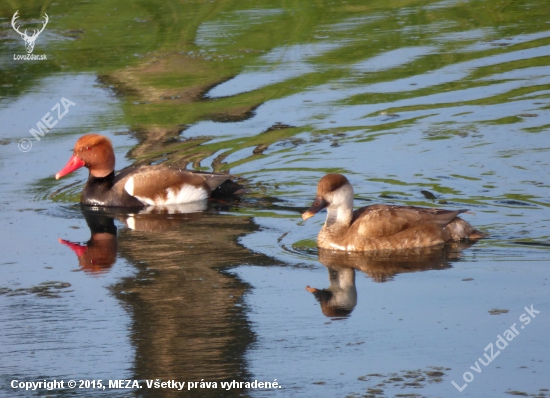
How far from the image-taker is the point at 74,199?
38.3 ft

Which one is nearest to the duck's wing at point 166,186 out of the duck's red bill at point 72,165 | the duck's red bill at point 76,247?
the duck's red bill at point 72,165

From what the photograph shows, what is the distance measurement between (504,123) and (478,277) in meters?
5.22

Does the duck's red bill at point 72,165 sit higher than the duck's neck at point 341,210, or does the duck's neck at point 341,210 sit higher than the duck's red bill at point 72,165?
the duck's neck at point 341,210

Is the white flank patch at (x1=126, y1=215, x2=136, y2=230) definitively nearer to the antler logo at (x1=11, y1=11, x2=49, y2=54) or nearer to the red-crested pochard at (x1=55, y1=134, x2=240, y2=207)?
the red-crested pochard at (x1=55, y1=134, x2=240, y2=207)

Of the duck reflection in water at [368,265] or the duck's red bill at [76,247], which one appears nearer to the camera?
the duck reflection in water at [368,265]

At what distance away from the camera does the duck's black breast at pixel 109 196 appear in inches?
447

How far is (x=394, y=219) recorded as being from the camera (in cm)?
912

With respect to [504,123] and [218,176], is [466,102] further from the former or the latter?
[218,176]

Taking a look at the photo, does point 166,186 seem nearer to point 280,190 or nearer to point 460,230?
point 280,190

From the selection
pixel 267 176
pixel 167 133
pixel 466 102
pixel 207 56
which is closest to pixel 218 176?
pixel 267 176

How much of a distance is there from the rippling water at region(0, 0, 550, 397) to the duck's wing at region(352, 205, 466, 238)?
0.32m

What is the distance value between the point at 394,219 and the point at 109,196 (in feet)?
12.4

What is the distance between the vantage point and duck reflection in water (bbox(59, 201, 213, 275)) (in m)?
9.27

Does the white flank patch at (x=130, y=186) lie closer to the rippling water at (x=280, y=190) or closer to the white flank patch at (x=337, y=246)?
the rippling water at (x=280, y=190)
